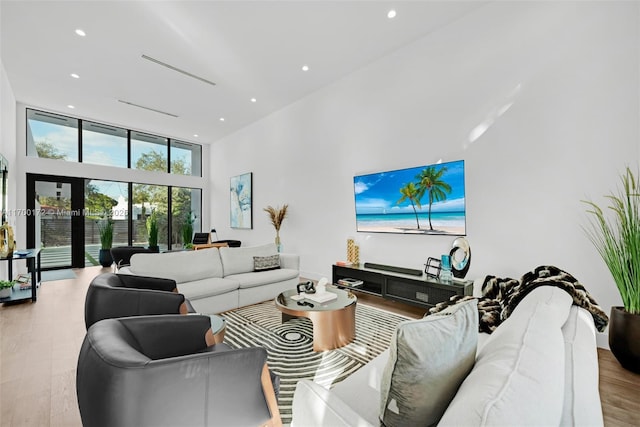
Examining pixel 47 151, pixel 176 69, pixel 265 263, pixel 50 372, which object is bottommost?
pixel 50 372

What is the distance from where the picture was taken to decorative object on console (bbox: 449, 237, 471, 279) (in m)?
3.19

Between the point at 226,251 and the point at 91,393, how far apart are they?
9.54 feet

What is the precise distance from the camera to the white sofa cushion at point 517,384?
65 centimetres

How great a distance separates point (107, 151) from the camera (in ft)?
22.5

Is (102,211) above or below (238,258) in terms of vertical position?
above

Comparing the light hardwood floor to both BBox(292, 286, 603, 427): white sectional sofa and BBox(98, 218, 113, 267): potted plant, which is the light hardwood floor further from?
BBox(98, 218, 113, 267): potted plant

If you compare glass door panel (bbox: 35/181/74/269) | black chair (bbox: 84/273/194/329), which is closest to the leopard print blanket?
black chair (bbox: 84/273/194/329)

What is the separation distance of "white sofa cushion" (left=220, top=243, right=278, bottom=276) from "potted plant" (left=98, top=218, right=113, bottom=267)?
4638 millimetres

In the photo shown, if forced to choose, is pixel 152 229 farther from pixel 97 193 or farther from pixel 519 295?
pixel 519 295

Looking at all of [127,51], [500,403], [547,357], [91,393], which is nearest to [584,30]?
[547,357]

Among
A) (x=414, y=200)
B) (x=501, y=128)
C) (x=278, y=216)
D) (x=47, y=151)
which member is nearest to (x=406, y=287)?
(x=414, y=200)

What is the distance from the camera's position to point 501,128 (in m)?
3.05

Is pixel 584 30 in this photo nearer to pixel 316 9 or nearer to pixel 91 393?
pixel 316 9

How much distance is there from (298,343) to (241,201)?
5020 millimetres
